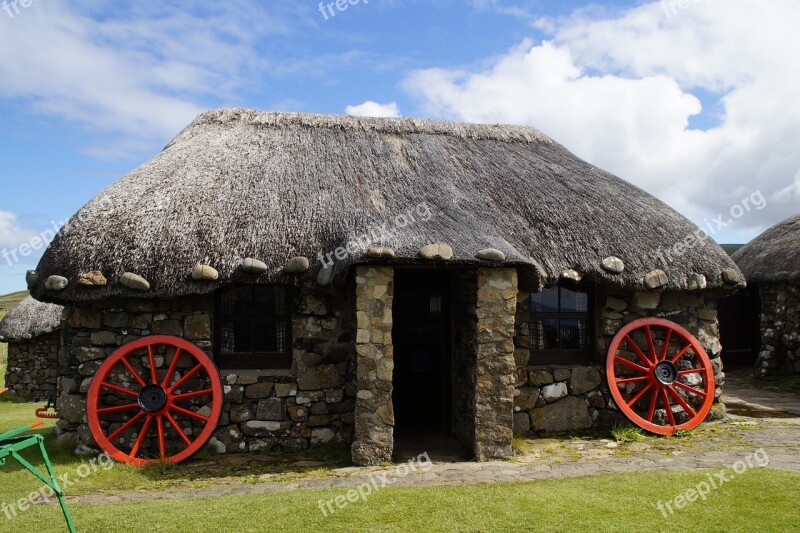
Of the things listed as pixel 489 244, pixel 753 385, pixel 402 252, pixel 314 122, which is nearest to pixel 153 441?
pixel 402 252

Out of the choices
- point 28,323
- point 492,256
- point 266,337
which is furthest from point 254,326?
point 28,323

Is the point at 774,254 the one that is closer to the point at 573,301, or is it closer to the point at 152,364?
the point at 573,301

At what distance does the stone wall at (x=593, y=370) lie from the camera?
823 cm

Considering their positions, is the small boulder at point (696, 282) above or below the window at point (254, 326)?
above

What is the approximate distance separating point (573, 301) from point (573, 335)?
49 centimetres

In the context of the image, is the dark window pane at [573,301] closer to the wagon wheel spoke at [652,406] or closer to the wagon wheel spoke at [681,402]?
the wagon wheel spoke at [652,406]

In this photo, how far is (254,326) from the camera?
794cm

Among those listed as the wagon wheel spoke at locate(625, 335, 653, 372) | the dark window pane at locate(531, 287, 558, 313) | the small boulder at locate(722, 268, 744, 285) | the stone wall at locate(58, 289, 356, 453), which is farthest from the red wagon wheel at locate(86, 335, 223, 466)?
the small boulder at locate(722, 268, 744, 285)

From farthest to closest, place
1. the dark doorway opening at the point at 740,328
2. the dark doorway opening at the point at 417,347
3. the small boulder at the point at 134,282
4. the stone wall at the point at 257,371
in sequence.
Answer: the dark doorway opening at the point at 740,328
the dark doorway opening at the point at 417,347
the stone wall at the point at 257,371
the small boulder at the point at 134,282

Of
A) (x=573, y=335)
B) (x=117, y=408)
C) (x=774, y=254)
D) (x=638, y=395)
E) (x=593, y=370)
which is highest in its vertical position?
(x=774, y=254)

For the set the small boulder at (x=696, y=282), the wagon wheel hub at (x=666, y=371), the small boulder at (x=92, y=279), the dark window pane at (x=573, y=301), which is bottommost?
the wagon wheel hub at (x=666, y=371)

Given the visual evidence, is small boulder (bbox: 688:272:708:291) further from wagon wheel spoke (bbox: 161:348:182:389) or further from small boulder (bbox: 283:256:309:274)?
wagon wheel spoke (bbox: 161:348:182:389)

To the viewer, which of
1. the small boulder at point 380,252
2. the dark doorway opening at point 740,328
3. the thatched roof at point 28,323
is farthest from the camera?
the thatched roof at point 28,323

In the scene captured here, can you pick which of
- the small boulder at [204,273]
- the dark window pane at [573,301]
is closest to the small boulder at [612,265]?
the dark window pane at [573,301]
